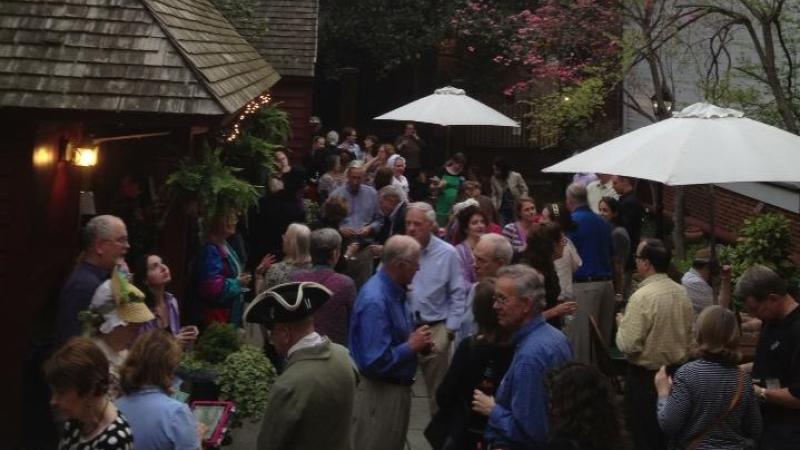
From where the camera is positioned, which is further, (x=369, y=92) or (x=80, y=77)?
(x=369, y=92)

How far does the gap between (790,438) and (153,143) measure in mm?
6879

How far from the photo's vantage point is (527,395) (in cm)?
529

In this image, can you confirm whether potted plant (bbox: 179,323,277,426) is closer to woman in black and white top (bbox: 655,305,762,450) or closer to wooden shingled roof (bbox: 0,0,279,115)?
wooden shingled roof (bbox: 0,0,279,115)

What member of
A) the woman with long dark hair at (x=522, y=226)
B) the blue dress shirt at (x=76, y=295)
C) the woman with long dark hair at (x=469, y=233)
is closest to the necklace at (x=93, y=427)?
the blue dress shirt at (x=76, y=295)

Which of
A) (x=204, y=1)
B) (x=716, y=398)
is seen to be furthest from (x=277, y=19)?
(x=716, y=398)

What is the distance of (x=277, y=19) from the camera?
22438 mm

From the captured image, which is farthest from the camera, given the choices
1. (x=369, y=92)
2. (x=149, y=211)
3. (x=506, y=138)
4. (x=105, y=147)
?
(x=369, y=92)

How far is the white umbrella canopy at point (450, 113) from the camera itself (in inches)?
633

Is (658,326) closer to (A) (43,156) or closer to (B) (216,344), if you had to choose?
(B) (216,344)

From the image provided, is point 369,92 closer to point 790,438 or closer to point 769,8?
point 769,8

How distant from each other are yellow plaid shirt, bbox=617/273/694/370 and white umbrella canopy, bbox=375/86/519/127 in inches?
335

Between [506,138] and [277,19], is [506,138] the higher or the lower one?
the lower one

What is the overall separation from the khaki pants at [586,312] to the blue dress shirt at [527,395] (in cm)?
485

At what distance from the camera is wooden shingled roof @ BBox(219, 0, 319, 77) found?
68.6 feet
